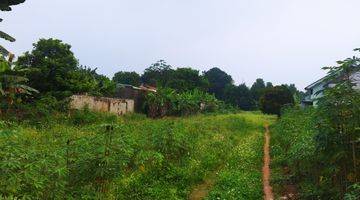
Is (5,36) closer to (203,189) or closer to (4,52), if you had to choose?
(4,52)

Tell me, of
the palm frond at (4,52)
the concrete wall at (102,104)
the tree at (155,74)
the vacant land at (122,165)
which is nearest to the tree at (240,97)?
the tree at (155,74)

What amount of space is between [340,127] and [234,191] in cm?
450

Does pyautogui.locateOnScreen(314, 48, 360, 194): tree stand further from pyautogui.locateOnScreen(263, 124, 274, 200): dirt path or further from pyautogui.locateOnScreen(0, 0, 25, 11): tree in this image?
pyautogui.locateOnScreen(0, 0, 25, 11): tree

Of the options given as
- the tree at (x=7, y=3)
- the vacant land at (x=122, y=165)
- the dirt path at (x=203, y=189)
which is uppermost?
the tree at (x=7, y=3)

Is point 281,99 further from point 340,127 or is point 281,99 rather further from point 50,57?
point 340,127

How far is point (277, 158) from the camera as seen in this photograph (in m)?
19.8

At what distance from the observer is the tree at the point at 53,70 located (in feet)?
104

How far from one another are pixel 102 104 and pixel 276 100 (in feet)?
62.1

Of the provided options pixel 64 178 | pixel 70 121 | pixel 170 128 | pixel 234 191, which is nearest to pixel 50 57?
pixel 70 121

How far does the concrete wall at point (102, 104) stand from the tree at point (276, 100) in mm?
13974

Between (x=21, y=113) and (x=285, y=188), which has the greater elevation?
(x=21, y=113)

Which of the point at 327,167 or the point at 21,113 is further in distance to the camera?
the point at 21,113

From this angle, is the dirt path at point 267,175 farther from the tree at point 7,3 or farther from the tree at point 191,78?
the tree at point 191,78

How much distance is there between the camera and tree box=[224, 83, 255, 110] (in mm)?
93938
